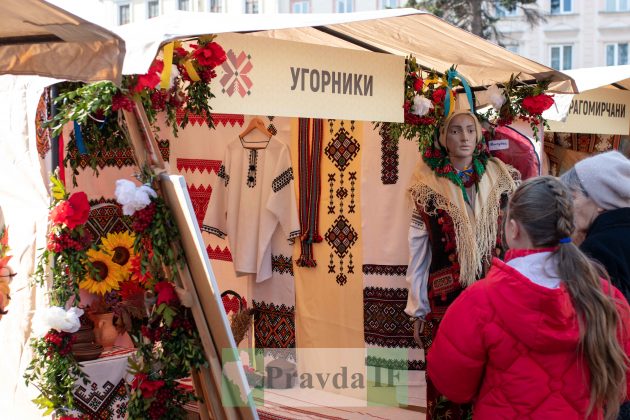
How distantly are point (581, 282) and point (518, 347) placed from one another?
28cm

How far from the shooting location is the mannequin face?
4621mm

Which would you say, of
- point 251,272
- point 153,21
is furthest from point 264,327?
point 153,21

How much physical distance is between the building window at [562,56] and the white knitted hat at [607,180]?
28.9 metres

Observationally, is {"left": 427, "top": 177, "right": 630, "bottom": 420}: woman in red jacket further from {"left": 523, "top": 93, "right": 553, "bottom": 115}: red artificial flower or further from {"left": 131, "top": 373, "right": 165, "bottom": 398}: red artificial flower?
{"left": 523, "top": 93, "right": 553, "bottom": 115}: red artificial flower

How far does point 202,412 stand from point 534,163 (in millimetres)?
2742

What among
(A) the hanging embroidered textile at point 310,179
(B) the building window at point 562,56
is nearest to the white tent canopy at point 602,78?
(A) the hanging embroidered textile at point 310,179

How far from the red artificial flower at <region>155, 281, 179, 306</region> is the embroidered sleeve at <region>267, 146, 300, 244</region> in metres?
2.66

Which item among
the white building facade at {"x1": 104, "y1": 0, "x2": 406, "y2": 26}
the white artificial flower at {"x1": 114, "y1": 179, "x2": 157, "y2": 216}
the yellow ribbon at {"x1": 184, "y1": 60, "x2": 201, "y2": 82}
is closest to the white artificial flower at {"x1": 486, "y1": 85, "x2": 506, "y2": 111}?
the yellow ribbon at {"x1": 184, "y1": 60, "x2": 201, "y2": 82}

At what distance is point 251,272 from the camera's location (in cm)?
624

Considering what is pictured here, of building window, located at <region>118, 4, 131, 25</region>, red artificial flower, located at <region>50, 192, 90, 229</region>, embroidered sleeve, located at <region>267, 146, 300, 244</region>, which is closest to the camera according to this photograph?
red artificial flower, located at <region>50, 192, 90, 229</region>

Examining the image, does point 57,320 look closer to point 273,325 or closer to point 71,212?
point 71,212

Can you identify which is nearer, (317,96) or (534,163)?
(317,96)

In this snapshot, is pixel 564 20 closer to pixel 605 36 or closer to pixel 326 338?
pixel 605 36

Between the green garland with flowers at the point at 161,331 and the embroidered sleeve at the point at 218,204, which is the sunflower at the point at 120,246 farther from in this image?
the embroidered sleeve at the point at 218,204
